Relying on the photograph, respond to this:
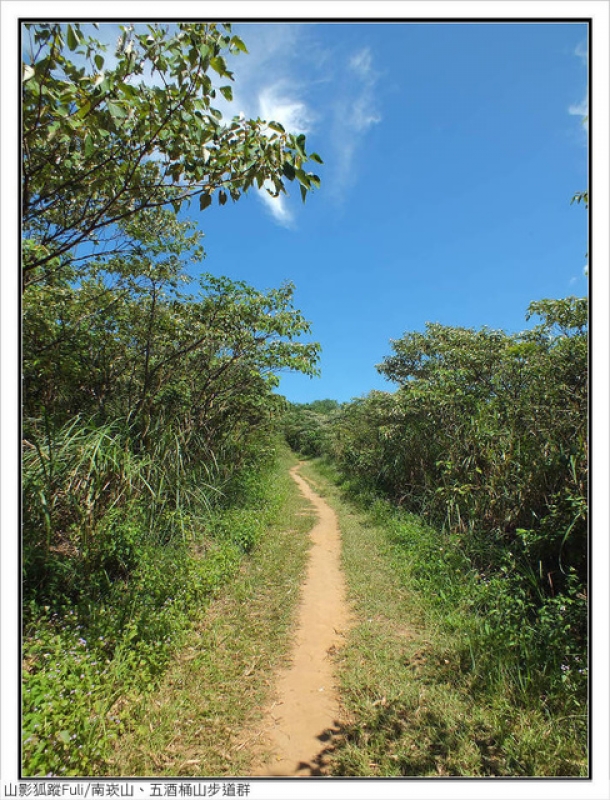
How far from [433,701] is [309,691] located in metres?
1.10

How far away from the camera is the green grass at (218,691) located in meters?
2.66

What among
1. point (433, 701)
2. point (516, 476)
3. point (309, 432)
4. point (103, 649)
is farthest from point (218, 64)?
point (309, 432)

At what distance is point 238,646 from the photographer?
3.98m

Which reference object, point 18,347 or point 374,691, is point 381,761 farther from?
point 18,347

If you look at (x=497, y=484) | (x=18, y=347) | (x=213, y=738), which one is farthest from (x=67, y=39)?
(x=497, y=484)

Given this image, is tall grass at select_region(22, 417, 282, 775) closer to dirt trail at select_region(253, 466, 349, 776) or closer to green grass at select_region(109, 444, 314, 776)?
green grass at select_region(109, 444, 314, 776)

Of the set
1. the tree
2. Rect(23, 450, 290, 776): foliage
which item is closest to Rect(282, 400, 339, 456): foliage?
Rect(23, 450, 290, 776): foliage

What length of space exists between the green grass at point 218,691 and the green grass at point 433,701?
79 centimetres

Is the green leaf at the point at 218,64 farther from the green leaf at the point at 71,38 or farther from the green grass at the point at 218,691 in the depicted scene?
the green grass at the point at 218,691

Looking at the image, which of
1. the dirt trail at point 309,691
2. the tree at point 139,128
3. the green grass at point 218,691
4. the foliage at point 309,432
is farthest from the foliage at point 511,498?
the foliage at point 309,432

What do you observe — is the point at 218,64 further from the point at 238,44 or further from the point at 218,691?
the point at 218,691

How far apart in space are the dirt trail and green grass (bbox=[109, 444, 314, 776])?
5.9 inches

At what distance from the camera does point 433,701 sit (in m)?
3.23

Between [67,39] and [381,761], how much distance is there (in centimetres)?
470
